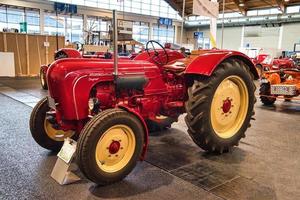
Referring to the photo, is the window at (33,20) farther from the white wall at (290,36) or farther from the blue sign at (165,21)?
the white wall at (290,36)

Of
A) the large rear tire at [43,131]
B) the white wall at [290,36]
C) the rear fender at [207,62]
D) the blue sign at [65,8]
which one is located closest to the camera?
the rear fender at [207,62]

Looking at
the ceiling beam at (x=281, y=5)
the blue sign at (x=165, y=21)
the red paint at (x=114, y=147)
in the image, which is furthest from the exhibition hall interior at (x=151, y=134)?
the blue sign at (x=165, y=21)

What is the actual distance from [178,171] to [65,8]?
53.2 feet

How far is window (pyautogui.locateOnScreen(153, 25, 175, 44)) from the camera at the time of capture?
22109 mm

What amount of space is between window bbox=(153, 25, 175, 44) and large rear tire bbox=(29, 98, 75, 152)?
19816mm

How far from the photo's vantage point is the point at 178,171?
2.52m

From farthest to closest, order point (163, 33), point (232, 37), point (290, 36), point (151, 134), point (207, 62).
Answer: point (163, 33), point (232, 37), point (290, 36), point (151, 134), point (207, 62)

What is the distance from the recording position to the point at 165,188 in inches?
86.8

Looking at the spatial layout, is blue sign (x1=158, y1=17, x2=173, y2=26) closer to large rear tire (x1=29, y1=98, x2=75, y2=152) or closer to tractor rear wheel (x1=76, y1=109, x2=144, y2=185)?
large rear tire (x1=29, y1=98, x2=75, y2=152)

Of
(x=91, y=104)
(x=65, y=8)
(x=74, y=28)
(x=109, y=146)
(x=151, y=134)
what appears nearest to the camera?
(x=109, y=146)

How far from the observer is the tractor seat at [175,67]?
289 cm

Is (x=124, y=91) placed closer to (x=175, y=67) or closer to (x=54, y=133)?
(x=175, y=67)

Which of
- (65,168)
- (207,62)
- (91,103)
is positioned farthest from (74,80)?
(207,62)

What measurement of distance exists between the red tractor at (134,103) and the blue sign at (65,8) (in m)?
14.8
